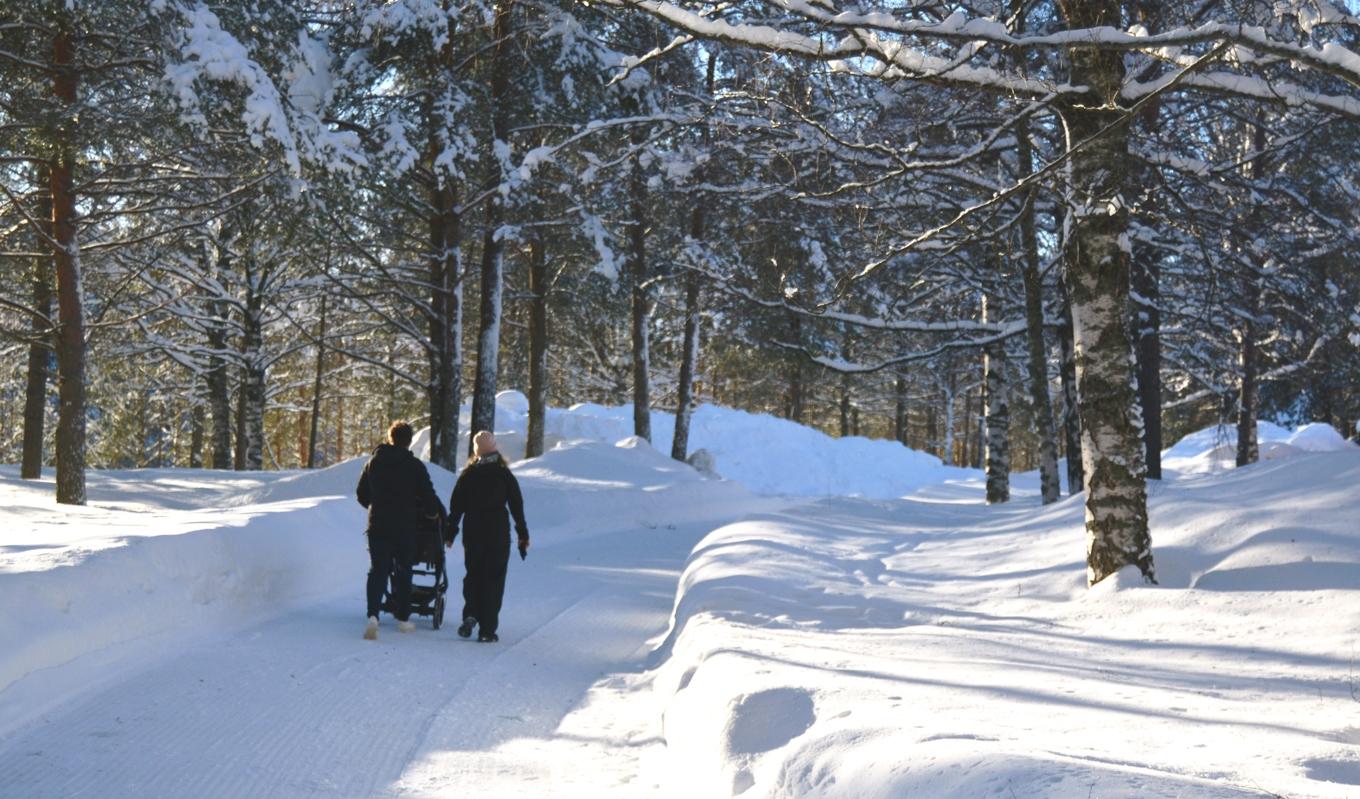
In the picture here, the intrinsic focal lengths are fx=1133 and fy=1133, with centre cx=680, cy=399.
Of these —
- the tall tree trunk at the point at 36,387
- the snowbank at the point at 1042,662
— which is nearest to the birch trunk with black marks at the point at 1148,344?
the snowbank at the point at 1042,662

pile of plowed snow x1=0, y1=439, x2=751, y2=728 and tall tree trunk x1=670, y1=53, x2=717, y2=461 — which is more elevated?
tall tree trunk x1=670, y1=53, x2=717, y2=461

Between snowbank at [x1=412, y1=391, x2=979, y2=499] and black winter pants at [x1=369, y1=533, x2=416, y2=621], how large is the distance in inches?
1035

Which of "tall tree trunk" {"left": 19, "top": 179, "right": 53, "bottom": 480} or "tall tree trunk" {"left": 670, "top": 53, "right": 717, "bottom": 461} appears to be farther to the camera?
"tall tree trunk" {"left": 670, "top": 53, "right": 717, "bottom": 461}

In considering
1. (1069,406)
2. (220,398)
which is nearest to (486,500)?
(1069,406)

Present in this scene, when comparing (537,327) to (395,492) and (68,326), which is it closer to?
(68,326)

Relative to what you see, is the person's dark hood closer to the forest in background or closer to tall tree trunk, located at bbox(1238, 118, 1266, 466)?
the forest in background

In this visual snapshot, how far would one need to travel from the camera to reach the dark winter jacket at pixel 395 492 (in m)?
9.59

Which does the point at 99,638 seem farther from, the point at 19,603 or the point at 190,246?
the point at 190,246

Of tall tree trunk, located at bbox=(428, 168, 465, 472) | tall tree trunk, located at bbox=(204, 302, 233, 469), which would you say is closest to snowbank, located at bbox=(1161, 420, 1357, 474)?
tall tree trunk, located at bbox=(428, 168, 465, 472)

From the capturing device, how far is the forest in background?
8.16 metres

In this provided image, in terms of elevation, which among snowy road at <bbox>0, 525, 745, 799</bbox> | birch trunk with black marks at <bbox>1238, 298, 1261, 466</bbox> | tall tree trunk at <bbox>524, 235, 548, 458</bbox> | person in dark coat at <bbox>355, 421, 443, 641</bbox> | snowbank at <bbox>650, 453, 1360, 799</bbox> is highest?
tall tree trunk at <bbox>524, 235, 548, 458</bbox>

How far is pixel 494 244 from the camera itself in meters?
21.9

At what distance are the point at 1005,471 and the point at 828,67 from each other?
13994 mm

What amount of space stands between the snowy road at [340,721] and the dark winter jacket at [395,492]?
938 millimetres
